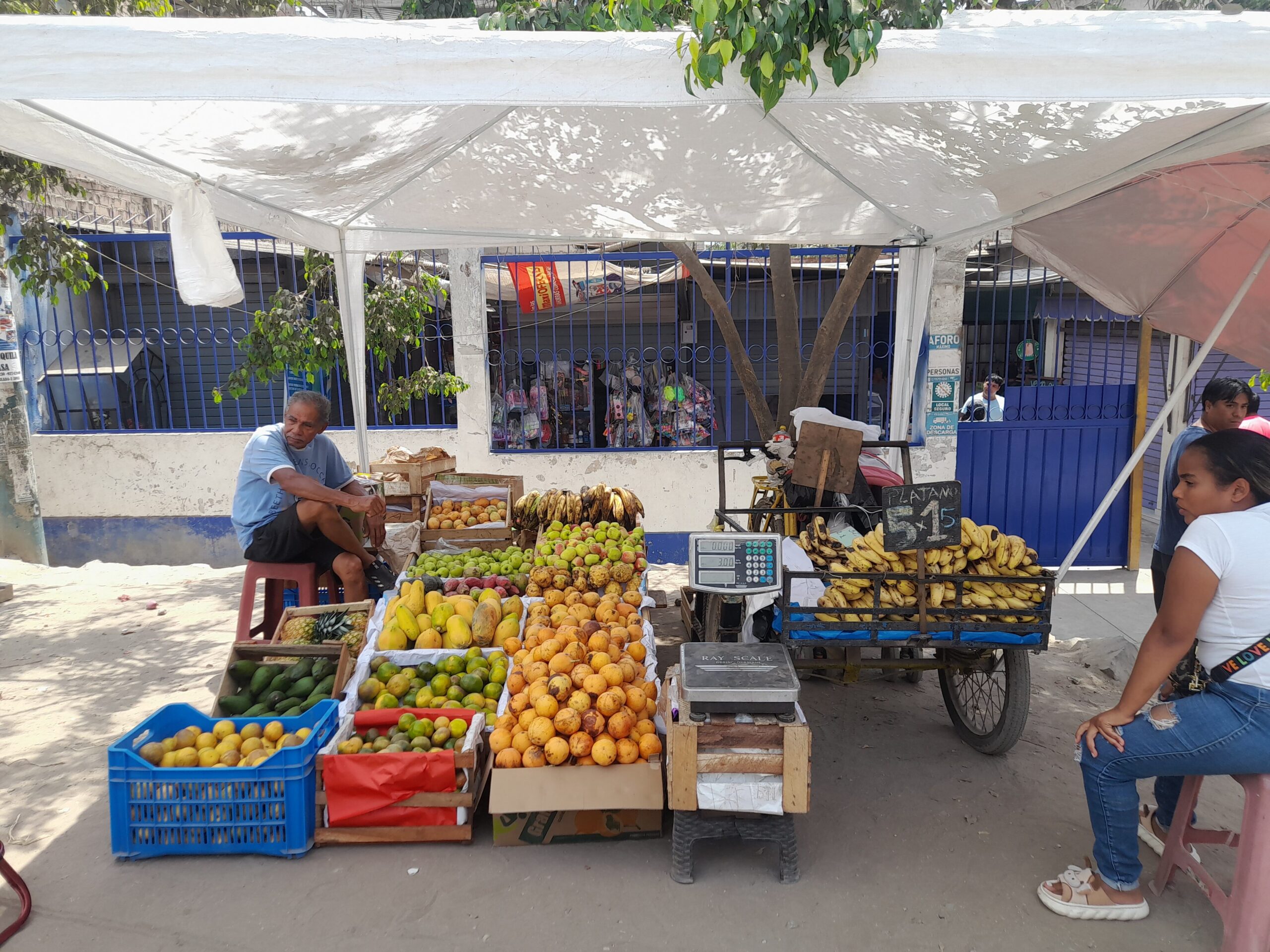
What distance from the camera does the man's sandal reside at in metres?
2.84

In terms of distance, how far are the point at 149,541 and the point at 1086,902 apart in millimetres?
7988

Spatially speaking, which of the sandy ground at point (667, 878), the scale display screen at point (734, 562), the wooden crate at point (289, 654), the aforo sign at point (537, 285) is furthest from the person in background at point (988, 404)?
the wooden crate at point (289, 654)

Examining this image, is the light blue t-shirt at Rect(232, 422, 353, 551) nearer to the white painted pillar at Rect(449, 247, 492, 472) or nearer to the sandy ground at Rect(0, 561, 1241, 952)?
the sandy ground at Rect(0, 561, 1241, 952)

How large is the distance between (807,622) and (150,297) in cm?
941

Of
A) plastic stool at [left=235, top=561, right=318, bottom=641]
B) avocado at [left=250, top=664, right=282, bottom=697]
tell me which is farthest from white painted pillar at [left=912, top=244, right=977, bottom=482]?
avocado at [left=250, top=664, right=282, bottom=697]

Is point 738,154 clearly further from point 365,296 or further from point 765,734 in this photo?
point 365,296

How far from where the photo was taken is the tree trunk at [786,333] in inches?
234

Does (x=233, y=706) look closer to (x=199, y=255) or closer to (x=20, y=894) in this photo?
(x=20, y=894)

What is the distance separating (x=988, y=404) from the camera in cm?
821

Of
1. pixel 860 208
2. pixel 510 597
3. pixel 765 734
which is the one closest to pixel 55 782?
pixel 510 597

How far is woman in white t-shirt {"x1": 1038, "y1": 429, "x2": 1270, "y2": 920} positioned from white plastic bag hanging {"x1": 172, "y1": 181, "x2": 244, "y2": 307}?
3.40 m

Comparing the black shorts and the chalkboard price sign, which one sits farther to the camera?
the black shorts

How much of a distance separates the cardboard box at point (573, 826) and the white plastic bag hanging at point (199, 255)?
7.57 ft

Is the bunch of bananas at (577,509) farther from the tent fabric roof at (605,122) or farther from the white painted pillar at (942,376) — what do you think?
the white painted pillar at (942,376)
